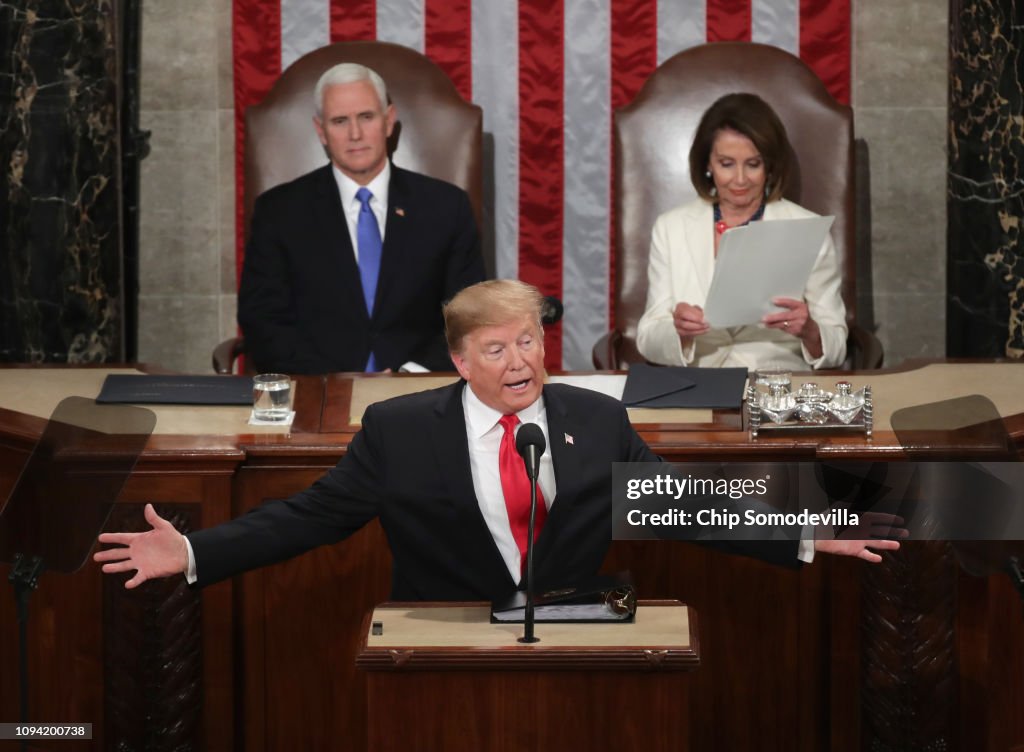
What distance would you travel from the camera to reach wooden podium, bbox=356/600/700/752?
7.83 feet

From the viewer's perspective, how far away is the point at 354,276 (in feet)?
16.2

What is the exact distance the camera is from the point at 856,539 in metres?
2.68

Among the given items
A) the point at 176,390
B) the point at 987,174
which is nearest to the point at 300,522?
the point at 176,390

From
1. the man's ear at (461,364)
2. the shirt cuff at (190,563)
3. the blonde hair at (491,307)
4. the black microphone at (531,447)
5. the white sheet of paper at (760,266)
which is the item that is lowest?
the shirt cuff at (190,563)

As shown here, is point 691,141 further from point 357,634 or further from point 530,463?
point 530,463

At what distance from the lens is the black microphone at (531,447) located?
7.92ft

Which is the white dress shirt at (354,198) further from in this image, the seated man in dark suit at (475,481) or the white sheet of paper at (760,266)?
the seated man in dark suit at (475,481)

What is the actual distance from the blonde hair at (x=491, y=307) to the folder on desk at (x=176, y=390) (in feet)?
3.74

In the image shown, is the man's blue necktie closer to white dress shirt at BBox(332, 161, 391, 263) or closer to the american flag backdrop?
white dress shirt at BBox(332, 161, 391, 263)

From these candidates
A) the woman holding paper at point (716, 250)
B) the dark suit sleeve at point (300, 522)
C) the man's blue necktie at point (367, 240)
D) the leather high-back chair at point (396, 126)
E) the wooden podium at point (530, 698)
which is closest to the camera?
the wooden podium at point (530, 698)

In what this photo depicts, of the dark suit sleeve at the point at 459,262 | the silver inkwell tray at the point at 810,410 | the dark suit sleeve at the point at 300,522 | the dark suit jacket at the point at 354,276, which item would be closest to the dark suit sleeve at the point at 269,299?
the dark suit jacket at the point at 354,276

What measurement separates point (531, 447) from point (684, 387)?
1.55m

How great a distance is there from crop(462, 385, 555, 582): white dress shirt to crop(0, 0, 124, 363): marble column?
269 centimetres

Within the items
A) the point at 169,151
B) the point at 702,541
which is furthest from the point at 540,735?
the point at 169,151
